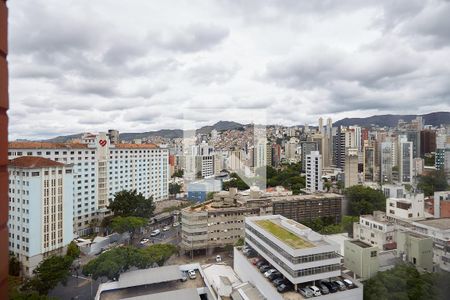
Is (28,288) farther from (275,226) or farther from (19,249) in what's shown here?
(275,226)

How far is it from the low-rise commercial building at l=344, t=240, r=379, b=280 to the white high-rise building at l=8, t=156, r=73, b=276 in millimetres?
4766

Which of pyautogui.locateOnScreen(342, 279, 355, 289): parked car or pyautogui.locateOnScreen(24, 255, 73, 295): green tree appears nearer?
pyautogui.locateOnScreen(342, 279, 355, 289): parked car

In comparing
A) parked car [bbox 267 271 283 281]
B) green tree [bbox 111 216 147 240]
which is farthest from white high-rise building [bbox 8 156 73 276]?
parked car [bbox 267 271 283 281]

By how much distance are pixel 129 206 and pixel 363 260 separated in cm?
517

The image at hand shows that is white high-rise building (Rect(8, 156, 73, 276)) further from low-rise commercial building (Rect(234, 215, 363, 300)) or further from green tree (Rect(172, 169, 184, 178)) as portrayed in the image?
green tree (Rect(172, 169, 184, 178))

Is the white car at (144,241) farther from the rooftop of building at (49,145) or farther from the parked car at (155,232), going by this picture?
the rooftop of building at (49,145)

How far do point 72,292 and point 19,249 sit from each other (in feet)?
4.46

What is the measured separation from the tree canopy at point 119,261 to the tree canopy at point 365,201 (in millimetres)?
4944

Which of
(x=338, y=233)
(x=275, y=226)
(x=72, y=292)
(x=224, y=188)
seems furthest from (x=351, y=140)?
(x=72, y=292)

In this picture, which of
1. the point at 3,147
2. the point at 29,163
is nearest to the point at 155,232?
the point at 29,163

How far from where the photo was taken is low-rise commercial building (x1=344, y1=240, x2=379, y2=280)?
3939 mm

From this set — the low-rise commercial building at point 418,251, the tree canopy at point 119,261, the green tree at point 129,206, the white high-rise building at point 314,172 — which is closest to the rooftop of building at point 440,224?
the low-rise commercial building at point 418,251

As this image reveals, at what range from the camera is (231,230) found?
600 cm

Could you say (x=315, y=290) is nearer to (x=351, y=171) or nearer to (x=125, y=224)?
(x=125, y=224)
